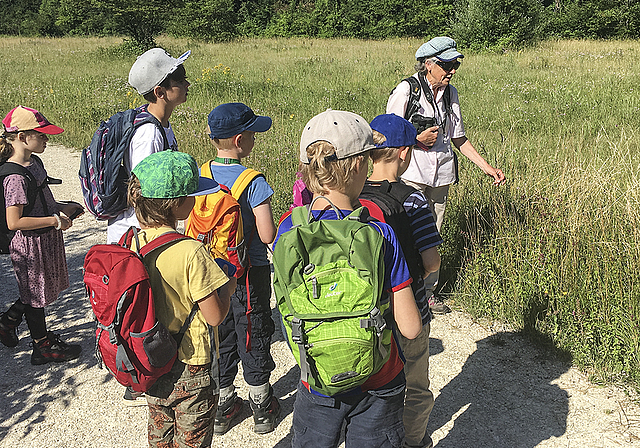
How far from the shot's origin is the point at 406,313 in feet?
5.96

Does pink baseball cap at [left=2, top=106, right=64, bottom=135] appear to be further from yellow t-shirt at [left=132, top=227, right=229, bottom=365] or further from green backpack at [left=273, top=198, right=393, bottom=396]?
green backpack at [left=273, top=198, right=393, bottom=396]

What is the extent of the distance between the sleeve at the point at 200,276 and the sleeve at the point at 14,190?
201 cm

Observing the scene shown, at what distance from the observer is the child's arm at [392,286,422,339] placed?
5.91 ft

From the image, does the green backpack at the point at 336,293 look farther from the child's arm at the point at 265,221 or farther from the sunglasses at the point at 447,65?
the sunglasses at the point at 447,65

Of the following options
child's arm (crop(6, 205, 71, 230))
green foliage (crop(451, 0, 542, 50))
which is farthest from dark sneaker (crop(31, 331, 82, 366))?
green foliage (crop(451, 0, 542, 50))

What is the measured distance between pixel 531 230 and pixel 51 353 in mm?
3818

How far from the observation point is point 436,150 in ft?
13.5

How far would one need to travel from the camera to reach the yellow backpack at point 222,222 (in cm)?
268

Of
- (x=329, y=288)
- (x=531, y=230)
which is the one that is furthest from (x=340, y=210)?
(x=531, y=230)

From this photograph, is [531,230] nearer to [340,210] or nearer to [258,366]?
[258,366]

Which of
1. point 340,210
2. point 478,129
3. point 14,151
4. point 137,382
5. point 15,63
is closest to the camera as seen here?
point 340,210

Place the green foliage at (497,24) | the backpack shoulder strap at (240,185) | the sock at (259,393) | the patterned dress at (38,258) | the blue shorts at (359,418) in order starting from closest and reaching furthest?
the blue shorts at (359,418) < the backpack shoulder strap at (240,185) < the sock at (259,393) < the patterned dress at (38,258) < the green foliage at (497,24)

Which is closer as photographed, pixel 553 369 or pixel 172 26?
pixel 553 369

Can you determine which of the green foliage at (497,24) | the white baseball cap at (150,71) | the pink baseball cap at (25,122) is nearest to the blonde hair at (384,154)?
the white baseball cap at (150,71)
